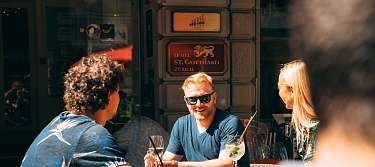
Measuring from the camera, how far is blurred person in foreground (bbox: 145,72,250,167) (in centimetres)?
347

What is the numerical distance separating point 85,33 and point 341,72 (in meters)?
7.98

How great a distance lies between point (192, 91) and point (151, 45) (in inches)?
154

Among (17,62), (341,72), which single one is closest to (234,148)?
(341,72)

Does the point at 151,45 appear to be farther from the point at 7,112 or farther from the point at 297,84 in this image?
the point at 297,84

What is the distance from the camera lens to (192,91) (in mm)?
3684

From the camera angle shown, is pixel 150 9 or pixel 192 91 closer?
pixel 192 91

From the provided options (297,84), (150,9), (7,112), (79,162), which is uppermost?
(150,9)

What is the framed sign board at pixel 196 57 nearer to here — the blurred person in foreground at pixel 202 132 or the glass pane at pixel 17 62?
the glass pane at pixel 17 62

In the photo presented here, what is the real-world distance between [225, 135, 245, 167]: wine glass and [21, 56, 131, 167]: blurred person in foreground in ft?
3.48

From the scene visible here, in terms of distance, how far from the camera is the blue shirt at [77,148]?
7.05 feet

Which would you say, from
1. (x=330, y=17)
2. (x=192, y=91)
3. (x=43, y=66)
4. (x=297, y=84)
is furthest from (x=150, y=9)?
(x=330, y=17)

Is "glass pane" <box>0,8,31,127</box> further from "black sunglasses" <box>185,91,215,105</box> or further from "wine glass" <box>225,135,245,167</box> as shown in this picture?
"wine glass" <box>225,135,245,167</box>

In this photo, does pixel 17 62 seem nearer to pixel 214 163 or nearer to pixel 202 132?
pixel 202 132

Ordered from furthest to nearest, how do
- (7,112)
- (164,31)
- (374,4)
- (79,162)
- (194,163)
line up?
(7,112), (164,31), (194,163), (79,162), (374,4)
